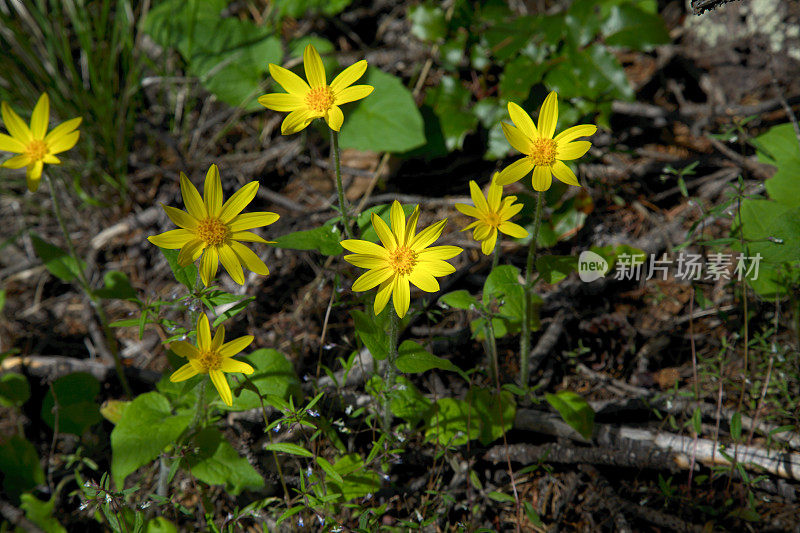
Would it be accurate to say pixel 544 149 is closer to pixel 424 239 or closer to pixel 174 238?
pixel 424 239

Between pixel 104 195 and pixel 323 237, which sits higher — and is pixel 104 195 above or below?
above

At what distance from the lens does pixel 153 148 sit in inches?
131

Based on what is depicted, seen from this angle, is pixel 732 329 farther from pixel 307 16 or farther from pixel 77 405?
pixel 307 16

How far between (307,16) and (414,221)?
262 centimetres

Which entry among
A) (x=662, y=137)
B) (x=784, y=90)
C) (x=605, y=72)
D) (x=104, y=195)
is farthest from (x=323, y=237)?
(x=784, y=90)

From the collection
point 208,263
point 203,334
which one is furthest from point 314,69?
point 203,334

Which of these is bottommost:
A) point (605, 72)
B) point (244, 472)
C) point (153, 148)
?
point (244, 472)

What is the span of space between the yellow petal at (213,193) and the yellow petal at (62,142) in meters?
0.72

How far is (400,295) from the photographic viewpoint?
163cm

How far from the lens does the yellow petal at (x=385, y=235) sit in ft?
5.37

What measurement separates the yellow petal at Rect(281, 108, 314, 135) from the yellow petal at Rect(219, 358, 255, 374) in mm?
750

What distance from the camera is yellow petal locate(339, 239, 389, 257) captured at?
162 centimetres

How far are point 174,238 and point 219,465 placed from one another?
0.83m

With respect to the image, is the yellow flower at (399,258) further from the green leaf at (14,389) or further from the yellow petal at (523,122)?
the green leaf at (14,389)
